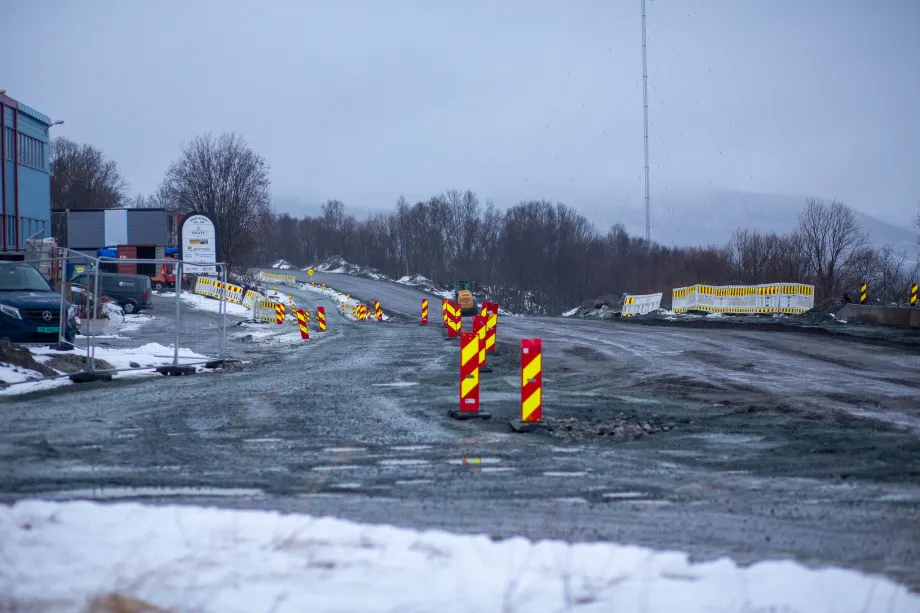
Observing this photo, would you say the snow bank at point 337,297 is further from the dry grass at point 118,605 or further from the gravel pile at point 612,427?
Result: the dry grass at point 118,605

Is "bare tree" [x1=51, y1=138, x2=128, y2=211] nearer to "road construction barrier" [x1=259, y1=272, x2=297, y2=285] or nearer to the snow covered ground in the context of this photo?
"road construction barrier" [x1=259, y1=272, x2=297, y2=285]

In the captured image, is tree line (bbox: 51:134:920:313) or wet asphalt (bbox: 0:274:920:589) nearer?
wet asphalt (bbox: 0:274:920:589)

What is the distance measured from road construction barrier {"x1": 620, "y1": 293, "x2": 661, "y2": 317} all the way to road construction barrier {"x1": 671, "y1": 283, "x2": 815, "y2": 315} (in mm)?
2441

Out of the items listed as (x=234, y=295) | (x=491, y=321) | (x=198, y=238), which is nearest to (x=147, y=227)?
(x=234, y=295)

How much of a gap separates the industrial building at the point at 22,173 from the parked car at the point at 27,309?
74.8 feet

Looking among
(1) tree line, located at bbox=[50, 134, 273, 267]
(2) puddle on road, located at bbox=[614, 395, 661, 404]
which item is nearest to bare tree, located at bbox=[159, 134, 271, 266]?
(1) tree line, located at bbox=[50, 134, 273, 267]

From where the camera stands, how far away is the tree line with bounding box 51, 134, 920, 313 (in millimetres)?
61938

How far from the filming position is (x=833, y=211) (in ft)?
205

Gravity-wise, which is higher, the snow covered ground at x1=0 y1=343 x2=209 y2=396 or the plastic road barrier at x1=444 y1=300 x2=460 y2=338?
the plastic road barrier at x1=444 y1=300 x2=460 y2=338

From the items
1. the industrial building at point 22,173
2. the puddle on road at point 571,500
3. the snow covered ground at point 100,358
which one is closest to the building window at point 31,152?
the industrial building at point 22,173

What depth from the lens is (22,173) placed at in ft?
144

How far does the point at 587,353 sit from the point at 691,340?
4856 mm

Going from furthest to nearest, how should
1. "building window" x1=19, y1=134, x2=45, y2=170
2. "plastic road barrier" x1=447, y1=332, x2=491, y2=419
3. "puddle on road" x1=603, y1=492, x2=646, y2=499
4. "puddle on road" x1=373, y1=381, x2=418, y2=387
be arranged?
1. "building window" x1=19, y1=134, x2=45, y2=170
2. "puddle on road" x1=373, y1=381, x2=418, y2=387
3. "plastic road barrier" x1=447, y1=332, x2=491, y2=419
4. "puddle on road" x1=603, y1=492, x2=646, y2=499

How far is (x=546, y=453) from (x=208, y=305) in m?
47.7
